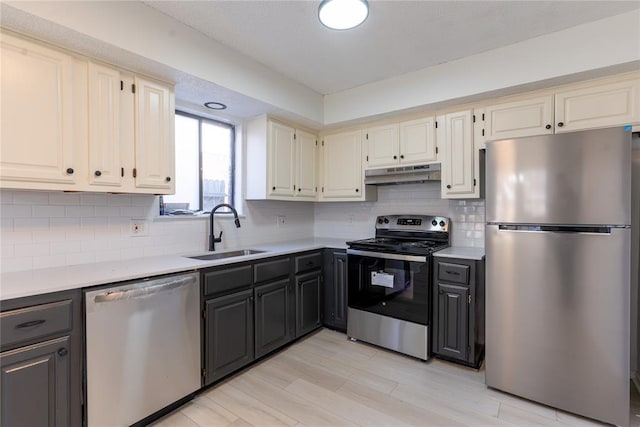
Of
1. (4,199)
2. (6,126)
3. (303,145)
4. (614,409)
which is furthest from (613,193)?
(4,199)

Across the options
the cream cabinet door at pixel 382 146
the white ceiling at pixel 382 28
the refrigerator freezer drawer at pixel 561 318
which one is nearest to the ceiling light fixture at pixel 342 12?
the white ceiling at pixel 382 28

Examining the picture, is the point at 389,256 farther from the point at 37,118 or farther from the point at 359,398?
the point at 37,118

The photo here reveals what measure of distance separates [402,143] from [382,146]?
0.22 metres

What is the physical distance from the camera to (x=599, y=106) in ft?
7.19

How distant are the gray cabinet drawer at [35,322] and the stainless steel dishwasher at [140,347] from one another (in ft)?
0.31

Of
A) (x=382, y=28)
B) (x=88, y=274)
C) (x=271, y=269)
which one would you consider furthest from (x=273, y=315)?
(x=382, y=28)

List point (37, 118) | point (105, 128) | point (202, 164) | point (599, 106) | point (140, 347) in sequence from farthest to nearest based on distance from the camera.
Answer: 1. point (202, 164)
2. point (599, 106)
3. point (105, 128)
4. point (140, 347)
5. point (37, 118)

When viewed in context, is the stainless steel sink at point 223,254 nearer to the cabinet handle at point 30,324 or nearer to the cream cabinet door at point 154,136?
the cream cabinet door at point 154,136

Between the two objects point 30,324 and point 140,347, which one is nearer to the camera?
point 30,324

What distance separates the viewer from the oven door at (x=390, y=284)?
8.64ft

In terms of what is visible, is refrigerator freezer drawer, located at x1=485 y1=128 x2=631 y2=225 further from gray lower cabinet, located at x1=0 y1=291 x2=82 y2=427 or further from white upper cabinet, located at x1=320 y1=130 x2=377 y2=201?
gray lower cabinet, located at x1=0 y1=291 x2=82 y2=427

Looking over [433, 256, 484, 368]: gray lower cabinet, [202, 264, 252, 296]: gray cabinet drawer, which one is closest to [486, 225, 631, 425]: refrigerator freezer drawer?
[433, 256, 484, 368]: gray lower cabinet

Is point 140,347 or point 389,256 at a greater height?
point 389,256

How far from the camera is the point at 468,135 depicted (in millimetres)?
2715
